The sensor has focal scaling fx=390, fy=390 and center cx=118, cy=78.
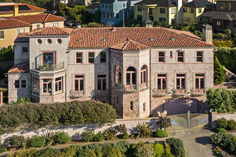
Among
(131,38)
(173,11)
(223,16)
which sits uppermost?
(173,11)

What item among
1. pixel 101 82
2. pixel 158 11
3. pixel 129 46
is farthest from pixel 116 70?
pixel 158 11

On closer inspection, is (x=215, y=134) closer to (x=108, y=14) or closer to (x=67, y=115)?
(x=67, y=115)

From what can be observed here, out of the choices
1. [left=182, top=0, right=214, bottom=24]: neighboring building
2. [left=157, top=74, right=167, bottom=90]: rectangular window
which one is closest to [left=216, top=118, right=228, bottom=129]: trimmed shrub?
[left=157, top=74, right=167, bottom=90]: rectangular window

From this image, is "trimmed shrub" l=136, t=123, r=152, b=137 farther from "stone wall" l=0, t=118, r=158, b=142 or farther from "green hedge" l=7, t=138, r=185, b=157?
"green hedge" l=7, t=138, r=185, b=157

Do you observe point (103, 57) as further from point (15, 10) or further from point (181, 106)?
point (15, 10)

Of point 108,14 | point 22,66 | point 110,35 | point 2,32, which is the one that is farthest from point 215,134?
point 108,14

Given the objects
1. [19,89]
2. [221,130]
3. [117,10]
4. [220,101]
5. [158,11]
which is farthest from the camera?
[117,10]
